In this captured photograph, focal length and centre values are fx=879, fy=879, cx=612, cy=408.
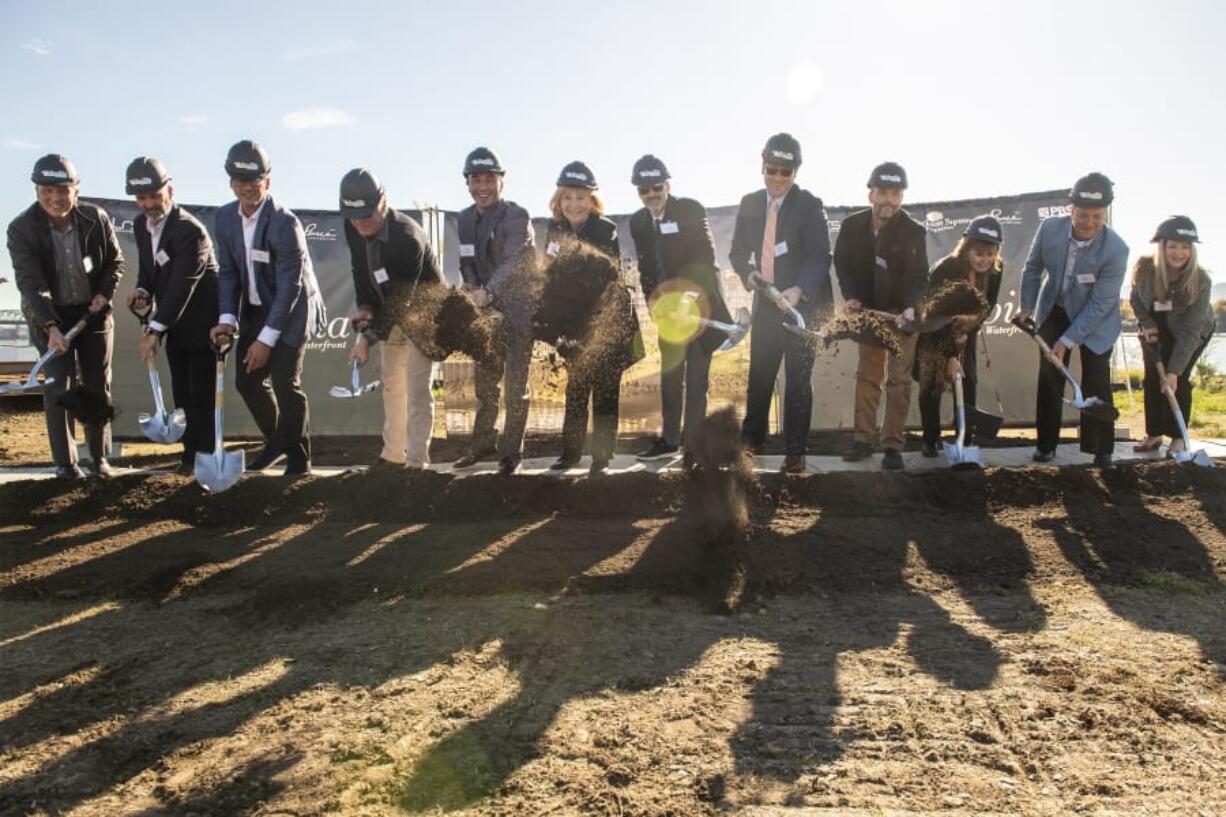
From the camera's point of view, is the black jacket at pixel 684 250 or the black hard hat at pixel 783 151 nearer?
the black hard hat at pixel 783 151

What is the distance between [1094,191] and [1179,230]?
0.79m

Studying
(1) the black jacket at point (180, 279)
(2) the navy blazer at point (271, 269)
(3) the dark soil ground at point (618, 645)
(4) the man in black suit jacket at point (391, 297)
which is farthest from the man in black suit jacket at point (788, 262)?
(1) the black jacket at point (180, 279)

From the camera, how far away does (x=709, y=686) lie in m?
3.05

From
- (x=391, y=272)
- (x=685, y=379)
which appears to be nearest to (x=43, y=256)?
(x=391, y=272)

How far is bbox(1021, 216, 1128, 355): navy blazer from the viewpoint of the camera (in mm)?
6348

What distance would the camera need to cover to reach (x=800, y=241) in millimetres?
6246

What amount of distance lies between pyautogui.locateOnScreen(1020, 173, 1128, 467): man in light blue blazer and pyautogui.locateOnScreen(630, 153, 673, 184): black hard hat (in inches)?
112

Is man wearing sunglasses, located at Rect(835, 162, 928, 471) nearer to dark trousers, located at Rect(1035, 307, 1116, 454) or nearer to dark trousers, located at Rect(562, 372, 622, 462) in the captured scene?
dark trousers, located at Rect(1035, 307, 1116, 454)

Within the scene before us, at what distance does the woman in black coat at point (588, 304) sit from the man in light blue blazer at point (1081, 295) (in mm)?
3031

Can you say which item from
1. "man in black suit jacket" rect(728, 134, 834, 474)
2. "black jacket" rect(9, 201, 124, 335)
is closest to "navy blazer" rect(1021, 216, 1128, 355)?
"man in black suit jacket" rect(728, 134, 834, 474)

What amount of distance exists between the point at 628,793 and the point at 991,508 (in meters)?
3.94

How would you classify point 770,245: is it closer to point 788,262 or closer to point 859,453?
point 788,262

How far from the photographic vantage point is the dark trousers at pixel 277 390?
5859mm

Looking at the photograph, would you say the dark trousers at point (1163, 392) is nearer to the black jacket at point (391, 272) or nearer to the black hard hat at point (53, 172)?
the black jacket at point (391, 272)
